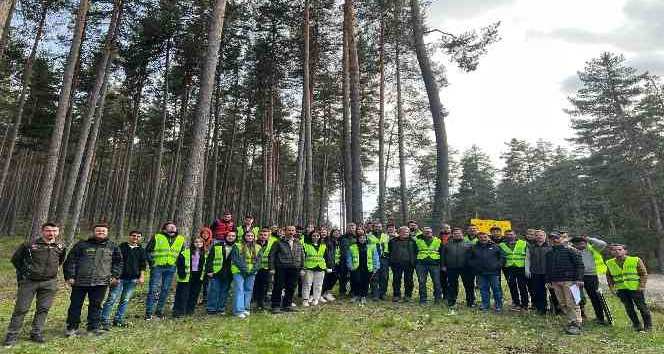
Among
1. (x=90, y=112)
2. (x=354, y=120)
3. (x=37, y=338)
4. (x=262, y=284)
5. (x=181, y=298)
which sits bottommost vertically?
(x=37, y=338)

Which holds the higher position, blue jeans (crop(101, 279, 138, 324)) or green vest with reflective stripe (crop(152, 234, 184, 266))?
green vest with reflective stripe (crop(152, 234, 184, 266))

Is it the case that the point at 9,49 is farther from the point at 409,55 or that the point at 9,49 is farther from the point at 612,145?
the point at 612,145

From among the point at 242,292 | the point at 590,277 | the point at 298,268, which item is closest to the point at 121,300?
the point at 242,292

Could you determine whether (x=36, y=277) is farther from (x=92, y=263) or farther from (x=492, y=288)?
(x=492, y=288)

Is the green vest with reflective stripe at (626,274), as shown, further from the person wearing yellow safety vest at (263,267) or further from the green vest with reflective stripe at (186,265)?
the green vest with reflective stripe at (186,265)

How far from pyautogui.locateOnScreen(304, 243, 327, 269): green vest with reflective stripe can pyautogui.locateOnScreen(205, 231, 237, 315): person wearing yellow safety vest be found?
1799 mm

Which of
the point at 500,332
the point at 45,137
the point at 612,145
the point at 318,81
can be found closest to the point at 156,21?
the point at 318,81

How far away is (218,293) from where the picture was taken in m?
8.54

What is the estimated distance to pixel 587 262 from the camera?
8.98 meters

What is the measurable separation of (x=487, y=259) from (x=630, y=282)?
275cm

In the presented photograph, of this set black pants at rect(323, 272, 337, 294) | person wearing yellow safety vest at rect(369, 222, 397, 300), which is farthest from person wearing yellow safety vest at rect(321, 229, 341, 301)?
person wearing yellow safety vest at rect(369, 222, 397, 300)

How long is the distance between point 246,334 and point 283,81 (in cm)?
1719

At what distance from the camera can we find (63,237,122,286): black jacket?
6559 millimetres

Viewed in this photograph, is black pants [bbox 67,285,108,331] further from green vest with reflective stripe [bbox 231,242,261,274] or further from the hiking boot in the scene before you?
green vest with reflective stripe [bbox 231,242,261,274]
